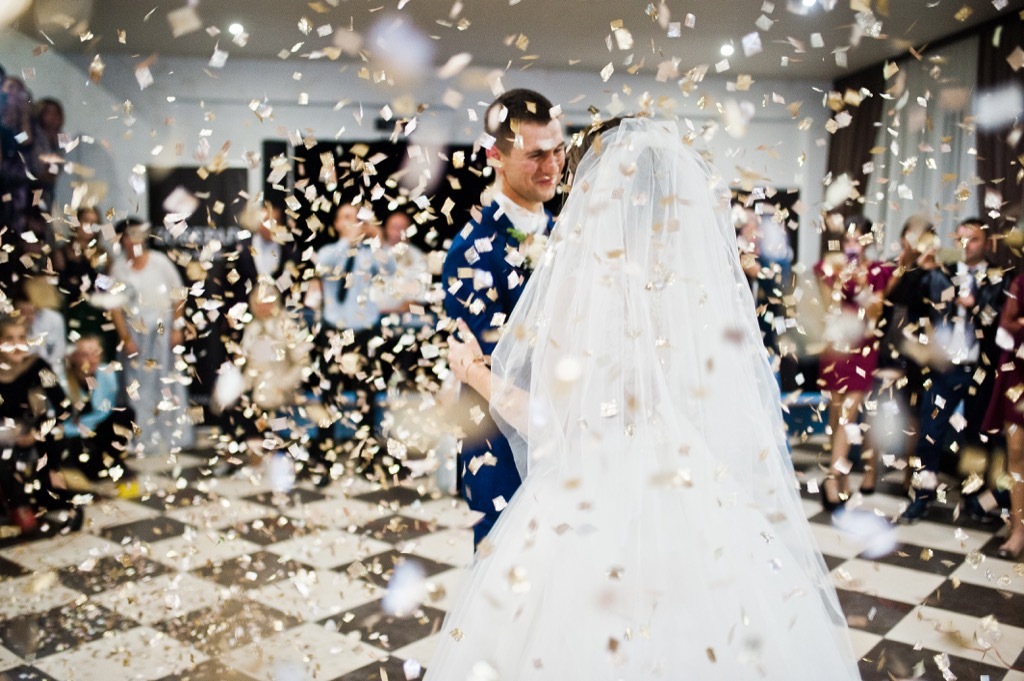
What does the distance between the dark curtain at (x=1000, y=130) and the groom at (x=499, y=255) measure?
5291mm

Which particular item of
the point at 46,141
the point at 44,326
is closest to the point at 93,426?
the point at 44,326

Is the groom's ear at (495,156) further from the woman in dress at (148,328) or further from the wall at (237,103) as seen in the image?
the wall at (237,103)

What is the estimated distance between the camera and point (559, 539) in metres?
1.52

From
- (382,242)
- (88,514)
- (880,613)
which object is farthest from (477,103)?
(880,613)

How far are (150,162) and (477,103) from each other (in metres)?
3.13

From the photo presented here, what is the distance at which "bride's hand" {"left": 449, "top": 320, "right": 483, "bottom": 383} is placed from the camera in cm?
199

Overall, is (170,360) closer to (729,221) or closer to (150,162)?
(150,162)

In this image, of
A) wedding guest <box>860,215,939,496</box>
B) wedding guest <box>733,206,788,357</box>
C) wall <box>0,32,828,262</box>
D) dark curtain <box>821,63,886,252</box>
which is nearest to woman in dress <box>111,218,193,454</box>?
wall <box>0,32,828,262</box>

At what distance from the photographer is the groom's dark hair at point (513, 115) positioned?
211 centimetres

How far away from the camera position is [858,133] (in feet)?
26.5

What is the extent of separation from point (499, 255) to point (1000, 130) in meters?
5.94

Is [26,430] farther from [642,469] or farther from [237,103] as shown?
[237,103]

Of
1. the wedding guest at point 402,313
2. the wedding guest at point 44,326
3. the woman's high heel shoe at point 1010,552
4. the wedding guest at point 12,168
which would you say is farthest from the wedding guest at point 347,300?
the woman's high heel shoe at point 1010,552

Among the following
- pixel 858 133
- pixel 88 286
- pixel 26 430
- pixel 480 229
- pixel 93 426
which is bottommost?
pixel 93 426
